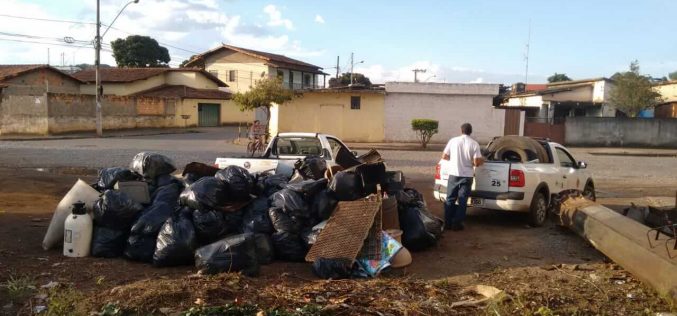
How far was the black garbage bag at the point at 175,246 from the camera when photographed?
5.63 m

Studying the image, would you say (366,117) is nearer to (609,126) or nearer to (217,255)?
(609,126)

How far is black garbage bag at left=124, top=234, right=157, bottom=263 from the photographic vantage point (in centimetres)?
589

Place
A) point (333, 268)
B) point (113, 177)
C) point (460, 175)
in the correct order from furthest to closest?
1. point (460, 175)
2. point (113, 177)
3. point (333, 268)

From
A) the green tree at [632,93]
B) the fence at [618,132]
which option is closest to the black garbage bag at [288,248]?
the fence at [618,132]

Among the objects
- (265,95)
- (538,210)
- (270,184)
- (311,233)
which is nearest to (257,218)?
(311,233)

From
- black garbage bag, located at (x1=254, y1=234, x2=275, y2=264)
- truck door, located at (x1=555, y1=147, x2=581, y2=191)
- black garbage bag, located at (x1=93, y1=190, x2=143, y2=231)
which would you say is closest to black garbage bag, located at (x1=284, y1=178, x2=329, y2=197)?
black garbage bag, located at (x1=254, y1=234, x2=275, y2=264)

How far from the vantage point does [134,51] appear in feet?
234

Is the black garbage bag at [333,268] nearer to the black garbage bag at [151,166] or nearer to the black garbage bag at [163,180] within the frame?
the black garbage bag at [163,180]

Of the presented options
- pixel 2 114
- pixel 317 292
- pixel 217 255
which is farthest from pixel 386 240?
pixel 2 114

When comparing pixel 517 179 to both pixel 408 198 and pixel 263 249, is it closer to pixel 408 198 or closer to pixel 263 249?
pixel 408 198

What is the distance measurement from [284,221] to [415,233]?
1.56m

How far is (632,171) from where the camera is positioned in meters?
18.1

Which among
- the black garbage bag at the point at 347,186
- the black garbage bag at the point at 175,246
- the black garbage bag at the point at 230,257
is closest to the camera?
the black garbage bag at the point at 230,257

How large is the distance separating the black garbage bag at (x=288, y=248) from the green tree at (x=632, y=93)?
126 ft
